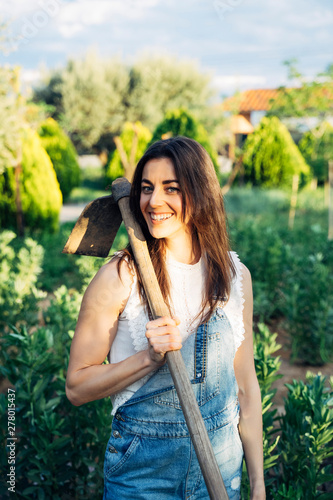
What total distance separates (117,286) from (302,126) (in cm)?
1819

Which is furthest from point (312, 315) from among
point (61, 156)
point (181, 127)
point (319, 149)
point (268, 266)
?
point (61, 156)

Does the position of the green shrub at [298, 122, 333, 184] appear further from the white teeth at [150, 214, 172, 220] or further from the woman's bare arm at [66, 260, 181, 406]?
the woman's bare arm at [66, 260, 181, 406]

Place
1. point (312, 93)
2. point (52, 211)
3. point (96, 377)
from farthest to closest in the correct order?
point (312, 93), point (52, 211), point (96, 377)

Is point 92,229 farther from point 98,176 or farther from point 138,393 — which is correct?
point 98,176

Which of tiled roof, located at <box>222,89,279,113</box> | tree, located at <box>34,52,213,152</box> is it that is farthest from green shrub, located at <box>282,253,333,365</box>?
tiled roof, located at <box>222,89,279,113</box>

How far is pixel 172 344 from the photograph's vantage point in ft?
3.67

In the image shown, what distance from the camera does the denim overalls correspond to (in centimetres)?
122

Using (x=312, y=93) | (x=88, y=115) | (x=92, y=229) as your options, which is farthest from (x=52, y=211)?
(x=88, y=115)

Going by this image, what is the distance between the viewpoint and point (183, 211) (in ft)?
4.36

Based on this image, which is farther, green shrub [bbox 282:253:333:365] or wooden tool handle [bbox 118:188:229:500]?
green shrub [bbox 282:253:333:365]

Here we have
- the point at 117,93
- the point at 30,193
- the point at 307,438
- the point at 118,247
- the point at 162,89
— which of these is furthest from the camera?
the point at 162,89

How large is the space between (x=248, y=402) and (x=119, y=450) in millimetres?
431

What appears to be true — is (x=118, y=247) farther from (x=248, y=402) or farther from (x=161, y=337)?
(x=161, y=337)

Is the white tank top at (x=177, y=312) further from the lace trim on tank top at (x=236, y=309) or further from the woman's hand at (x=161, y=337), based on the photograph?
the woman's hand at (x=161, y=337)
